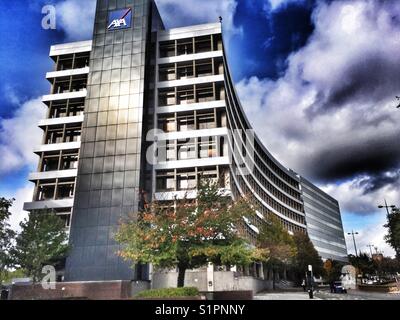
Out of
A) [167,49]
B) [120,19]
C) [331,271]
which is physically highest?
[120,19]

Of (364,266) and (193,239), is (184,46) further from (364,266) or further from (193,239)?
(364,266)

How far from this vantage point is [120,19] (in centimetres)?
4806

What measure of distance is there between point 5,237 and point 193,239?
17.9 m

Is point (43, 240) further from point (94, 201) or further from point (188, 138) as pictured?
point (188, 138)

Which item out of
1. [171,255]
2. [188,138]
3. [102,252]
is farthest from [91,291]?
[188,138]

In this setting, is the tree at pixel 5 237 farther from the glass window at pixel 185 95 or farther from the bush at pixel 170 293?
the glass window at pixel 185 95

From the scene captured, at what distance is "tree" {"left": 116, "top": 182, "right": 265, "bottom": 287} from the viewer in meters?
21.6

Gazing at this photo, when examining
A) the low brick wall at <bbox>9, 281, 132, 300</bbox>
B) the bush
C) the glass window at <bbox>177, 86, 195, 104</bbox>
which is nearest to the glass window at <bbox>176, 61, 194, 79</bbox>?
the glass window at <bbox>177, 86, 195, 104</bbox>

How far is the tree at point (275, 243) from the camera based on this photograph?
1998 inches

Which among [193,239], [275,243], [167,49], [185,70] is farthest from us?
[275,243]

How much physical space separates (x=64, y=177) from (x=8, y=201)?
20.6 m

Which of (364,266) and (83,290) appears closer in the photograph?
(83,290)

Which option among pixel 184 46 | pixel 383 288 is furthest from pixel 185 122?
pixel 383 288

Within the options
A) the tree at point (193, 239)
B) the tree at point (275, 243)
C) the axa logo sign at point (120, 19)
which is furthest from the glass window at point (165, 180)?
the axa logo sign at point (120, 19)
